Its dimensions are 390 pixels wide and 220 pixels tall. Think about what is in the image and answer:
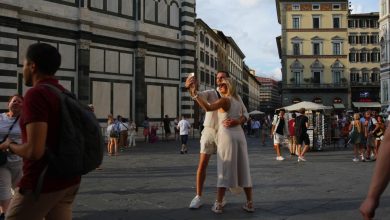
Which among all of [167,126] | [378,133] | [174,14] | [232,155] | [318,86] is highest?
[174,14]

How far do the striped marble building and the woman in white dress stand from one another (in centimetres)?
1473

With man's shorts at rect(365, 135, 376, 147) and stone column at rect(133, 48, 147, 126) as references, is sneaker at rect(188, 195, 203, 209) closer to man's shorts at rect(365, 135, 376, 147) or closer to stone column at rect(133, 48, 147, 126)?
man's shorts at rect(365, 135, 376, 147)

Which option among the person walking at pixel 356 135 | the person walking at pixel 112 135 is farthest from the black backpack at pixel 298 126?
the person walking at pixel 112 135

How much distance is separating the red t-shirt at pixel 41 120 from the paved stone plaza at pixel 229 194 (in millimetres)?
3175

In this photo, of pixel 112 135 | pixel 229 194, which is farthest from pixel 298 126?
pixel 229 194

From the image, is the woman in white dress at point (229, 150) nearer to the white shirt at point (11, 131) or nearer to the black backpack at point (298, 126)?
the white shirt at point (11, 131)

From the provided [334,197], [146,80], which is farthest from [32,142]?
[146,80]

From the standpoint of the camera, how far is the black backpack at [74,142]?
2.91m

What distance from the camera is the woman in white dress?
610cm

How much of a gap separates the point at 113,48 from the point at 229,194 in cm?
1740

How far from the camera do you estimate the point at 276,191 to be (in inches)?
316

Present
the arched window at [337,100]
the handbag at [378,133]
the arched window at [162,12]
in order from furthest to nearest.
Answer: the arched window at [337,100]
the arched window at [162,12]
the handbag at [378,133]

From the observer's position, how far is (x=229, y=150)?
612 centimetres

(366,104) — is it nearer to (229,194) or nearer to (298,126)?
(298,126)
